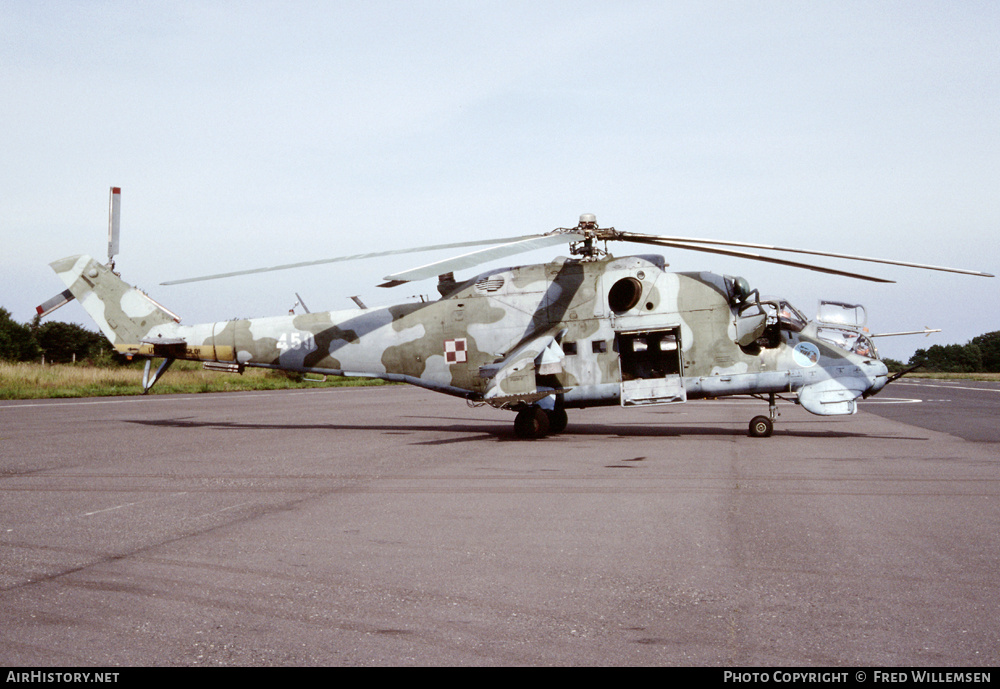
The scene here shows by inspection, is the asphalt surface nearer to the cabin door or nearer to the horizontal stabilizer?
the cabin door

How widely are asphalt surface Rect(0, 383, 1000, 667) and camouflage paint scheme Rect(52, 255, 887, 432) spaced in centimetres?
266

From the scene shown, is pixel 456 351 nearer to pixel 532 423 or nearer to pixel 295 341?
pixel 532 423

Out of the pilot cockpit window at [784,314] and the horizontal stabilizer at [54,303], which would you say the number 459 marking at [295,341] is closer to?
the horizontal stabilizer at [54,303]

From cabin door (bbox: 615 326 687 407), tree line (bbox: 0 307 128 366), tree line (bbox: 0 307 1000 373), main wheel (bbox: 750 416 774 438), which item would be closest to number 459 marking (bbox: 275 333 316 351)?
cabin door (bbox: 615 326 687 407)

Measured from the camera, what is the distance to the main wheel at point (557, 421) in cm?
→ 1745

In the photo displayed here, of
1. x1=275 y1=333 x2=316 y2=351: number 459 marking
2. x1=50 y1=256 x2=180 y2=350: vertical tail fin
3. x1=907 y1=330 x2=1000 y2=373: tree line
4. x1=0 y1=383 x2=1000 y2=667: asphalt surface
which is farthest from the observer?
x1=907 y1=330 x2=1000 y2=373: tree line

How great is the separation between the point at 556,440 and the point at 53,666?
12622mm

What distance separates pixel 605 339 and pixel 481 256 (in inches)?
156

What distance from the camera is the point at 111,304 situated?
64.3 feet

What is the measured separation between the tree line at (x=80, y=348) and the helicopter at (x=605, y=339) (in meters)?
34.1

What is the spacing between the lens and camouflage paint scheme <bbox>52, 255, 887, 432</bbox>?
15.8 m

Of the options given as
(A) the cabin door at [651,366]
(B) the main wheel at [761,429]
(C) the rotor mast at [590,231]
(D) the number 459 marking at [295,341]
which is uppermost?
(C) the rotor mast at [590,231]

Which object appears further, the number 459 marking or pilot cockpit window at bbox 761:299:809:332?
the number 459 marking

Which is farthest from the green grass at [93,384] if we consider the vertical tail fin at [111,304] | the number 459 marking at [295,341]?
the number 459 marking at [295,341]
